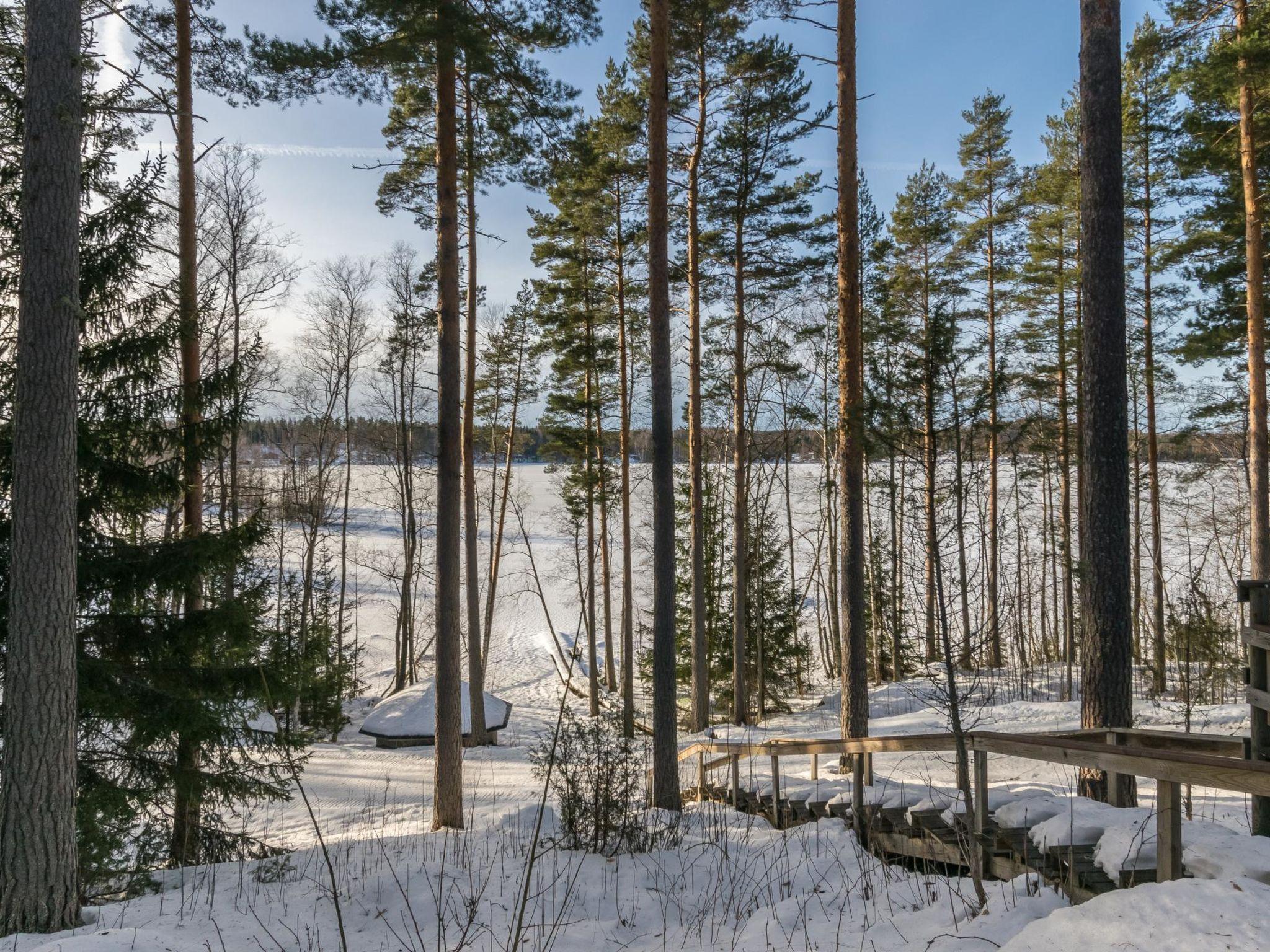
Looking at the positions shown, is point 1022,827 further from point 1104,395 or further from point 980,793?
point 1104,395

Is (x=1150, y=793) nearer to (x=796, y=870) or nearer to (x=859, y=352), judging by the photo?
(x=796, y=870)

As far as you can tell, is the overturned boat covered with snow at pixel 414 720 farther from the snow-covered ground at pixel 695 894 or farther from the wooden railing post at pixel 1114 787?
the wooden railing post at pixel 1114 787

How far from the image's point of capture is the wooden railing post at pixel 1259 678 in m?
3.35

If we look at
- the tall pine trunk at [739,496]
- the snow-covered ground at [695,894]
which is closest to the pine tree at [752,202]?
the tall pine trunk at [739,496]

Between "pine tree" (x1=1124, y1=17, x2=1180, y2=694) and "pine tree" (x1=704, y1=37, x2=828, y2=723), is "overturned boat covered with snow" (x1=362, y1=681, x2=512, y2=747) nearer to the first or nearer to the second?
"pine tree" (x1=704, y1=37, x2=828, y2=723)

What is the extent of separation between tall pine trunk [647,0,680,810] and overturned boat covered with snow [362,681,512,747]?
8.90 meters

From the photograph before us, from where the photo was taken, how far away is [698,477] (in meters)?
13.7

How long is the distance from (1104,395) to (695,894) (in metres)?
4.98

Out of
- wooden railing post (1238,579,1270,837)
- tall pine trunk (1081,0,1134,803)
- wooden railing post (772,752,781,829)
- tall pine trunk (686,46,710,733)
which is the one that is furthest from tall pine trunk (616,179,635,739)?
wooden railing post (1238,579,1270,837)

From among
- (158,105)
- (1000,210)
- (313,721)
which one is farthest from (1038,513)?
(158,105)

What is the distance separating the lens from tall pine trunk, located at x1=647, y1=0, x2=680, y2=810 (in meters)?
8.39

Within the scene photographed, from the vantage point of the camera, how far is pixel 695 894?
17.3ft

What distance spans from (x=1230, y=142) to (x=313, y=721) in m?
22.2

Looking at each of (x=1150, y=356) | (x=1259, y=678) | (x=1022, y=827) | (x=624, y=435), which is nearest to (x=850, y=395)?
(x=1022, y=827)
